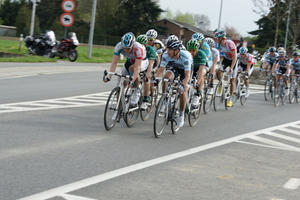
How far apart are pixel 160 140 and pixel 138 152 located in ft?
4.35

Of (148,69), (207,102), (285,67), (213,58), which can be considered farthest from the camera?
(285,67)

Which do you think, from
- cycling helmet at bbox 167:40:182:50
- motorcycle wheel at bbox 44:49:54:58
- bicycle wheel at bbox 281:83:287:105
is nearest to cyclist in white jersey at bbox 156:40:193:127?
cycling helmet at bbox 167:40:182:50

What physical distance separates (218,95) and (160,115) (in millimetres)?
5387

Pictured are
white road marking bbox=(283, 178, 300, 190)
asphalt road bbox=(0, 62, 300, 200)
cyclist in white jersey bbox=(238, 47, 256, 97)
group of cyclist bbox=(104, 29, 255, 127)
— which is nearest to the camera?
asphalt road bbox=(0, 62, 300, 200)

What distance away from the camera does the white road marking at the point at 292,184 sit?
6.24 m

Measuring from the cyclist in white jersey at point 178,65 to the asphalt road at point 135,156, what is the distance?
850mm

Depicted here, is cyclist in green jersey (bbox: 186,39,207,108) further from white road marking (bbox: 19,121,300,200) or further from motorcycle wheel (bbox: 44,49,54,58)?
motorcycle wheel (bbox: 44,49,54,58)

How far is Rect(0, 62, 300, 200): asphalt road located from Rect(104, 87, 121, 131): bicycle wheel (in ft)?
0.63

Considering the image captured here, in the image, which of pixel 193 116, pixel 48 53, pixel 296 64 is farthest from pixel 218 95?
pixel 48 53

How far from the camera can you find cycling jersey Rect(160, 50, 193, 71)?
9469 millimetres

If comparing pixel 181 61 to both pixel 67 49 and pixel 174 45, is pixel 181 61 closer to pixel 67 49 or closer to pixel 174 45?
pixel 174 45

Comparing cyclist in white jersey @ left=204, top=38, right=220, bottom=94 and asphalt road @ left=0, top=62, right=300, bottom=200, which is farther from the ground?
cyclist in white jersey @ left=204, top=38, right=220, bottom=94

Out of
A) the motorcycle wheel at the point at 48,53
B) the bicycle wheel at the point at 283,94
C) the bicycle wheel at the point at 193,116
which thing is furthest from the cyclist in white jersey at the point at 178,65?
the motorcycle wheel at the point at 48,53

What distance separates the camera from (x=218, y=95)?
14219 mm
